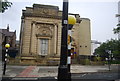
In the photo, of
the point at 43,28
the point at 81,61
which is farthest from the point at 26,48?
the point at 81,61

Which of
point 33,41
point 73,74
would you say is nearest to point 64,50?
point 73,74

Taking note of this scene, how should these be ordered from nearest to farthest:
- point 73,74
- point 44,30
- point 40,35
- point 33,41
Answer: point 73,74 → point 33,41 → point 40,35 → point 44,30

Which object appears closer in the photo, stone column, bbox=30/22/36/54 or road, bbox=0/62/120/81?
road, bbox=0/62/120/81

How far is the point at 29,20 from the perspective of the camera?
86.5ft

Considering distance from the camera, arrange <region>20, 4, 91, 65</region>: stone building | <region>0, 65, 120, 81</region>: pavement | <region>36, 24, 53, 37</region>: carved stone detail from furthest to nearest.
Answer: <region>36, 24, 53, 37</region>: carved stone detail < <region>20, 4, 91, 65</region>: stone building < <region>0, 65, 120, 81</region>: pavement

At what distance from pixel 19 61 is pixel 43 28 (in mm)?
7743

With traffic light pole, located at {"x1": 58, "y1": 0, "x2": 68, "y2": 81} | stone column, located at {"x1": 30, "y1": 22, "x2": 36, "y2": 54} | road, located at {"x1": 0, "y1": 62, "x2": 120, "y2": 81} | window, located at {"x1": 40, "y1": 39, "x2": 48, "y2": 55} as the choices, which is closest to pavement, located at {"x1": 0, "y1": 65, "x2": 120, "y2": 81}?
road, located at {"x1": 0, "y1": 62, "x2": 120, "y2": 81}

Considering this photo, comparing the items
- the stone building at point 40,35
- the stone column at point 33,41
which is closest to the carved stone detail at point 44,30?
the stone building at point 40,35

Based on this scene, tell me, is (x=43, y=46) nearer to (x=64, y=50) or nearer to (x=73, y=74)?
(x=73, y=74)

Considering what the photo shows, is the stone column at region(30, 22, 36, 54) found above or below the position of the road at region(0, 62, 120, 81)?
above

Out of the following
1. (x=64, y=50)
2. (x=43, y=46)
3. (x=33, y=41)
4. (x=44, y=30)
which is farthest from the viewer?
(x=44, y=30)

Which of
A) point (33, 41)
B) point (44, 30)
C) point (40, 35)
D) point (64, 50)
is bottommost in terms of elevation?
point (64, 50)

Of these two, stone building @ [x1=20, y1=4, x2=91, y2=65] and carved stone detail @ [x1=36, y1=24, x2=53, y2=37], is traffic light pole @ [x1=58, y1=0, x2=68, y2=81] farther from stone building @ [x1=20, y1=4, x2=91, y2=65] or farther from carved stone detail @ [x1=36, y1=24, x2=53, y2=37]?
carved stone detail @ [x1=36, y1=24, x2=53, y2=37]

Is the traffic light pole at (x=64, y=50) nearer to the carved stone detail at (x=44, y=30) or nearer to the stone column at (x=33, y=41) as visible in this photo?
the stone column at (x=33, y=41)
